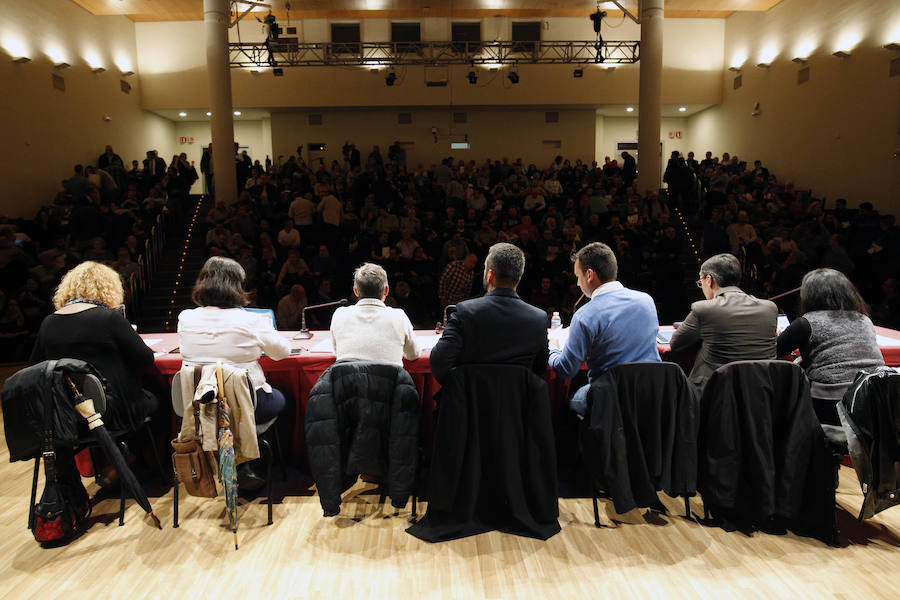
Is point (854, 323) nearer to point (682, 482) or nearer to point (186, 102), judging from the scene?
point (682, 482)

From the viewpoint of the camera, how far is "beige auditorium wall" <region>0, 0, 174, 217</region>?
10195mm

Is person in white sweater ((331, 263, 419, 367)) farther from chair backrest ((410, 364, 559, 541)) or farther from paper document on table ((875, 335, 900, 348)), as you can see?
paper document on table ((875, 335, 900, 348))

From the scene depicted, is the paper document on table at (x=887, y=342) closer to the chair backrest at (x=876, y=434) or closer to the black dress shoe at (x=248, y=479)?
the chair backrest at (x=876, y=434)

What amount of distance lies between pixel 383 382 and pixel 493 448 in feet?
1.95

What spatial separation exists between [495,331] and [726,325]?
116cm

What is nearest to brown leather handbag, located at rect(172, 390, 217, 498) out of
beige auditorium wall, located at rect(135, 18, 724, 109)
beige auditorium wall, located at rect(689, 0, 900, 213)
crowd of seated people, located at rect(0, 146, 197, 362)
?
crowd of seated people, located at rect(0, 146, 197, 362)

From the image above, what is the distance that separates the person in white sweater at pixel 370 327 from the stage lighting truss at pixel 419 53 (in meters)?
9.45

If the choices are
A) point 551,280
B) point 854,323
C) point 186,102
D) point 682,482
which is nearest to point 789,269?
point 551,280

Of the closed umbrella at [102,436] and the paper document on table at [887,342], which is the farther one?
the paper document on table at [887,342]

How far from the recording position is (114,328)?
2898mm

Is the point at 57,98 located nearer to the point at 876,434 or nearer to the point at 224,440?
the point at 224,440

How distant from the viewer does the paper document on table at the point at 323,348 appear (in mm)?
3438

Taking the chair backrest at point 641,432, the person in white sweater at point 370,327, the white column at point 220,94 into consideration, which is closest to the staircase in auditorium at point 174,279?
the white column at point 220,94

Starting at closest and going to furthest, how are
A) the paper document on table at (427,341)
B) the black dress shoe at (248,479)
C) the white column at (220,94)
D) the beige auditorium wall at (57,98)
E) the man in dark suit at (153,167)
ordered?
the black dress shoe at (248,479) < the paper document on table at (427,341) < the beige auditorium wall at (57,98) < the white column at (220,94) < the man in dark suit at (153,167)
